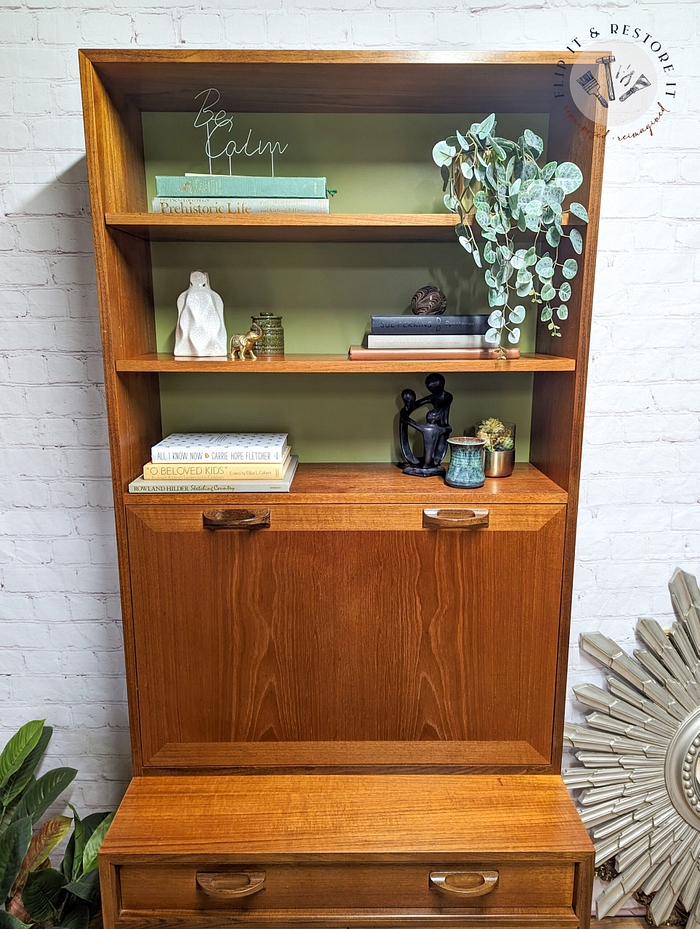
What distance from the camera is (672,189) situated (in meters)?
1.60

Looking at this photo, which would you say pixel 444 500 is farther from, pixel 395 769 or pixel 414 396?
pixel 395 769

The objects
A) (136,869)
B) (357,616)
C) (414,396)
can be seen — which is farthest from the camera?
(414,396)

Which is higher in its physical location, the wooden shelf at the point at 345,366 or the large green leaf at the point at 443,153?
the large green leaf at the point at 443,153

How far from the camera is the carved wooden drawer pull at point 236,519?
4.46 ft

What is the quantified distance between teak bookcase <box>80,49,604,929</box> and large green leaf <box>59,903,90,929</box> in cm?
29

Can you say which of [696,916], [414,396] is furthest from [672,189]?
[696,916]

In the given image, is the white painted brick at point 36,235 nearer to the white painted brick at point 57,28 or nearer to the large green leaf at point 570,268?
the white painted brick at point 57,28

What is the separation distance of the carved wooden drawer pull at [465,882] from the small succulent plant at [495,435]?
34.4 inches

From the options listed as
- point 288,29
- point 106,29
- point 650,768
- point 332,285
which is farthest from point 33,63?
point 650,768

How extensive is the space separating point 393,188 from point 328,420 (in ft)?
1.87

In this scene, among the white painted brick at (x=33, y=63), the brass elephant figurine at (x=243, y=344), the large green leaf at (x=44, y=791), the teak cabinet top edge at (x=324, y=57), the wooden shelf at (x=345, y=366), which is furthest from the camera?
the large green leaf at (x=44, y=791)

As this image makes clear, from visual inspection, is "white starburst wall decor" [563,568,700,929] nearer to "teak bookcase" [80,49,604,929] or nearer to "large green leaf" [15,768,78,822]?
"teak bookcase" [80,49,604,929]

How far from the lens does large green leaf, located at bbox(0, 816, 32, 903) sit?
1470 millimetres

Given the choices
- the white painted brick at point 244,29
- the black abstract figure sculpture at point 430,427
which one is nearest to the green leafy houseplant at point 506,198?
the black abstract figure sculpture at point 430,427
